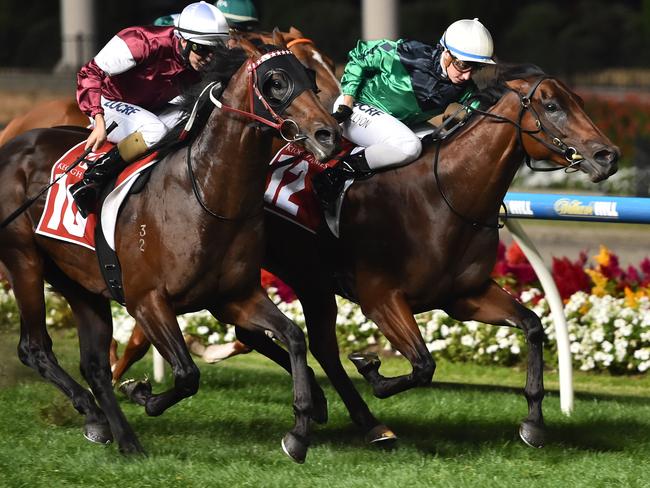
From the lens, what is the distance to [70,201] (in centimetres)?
626

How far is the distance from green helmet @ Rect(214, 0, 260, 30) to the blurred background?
9.91 metres

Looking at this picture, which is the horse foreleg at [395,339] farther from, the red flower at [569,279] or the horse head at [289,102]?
the red flower at [569,279]

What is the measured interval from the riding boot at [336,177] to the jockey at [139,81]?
687mm

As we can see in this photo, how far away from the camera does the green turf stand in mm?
5539

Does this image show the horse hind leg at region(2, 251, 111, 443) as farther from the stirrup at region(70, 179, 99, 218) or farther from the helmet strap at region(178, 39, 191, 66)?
the helmet strap at region(178, 39, 191, 66)

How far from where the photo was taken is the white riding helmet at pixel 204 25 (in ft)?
19.6

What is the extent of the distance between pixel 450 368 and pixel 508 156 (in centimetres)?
261

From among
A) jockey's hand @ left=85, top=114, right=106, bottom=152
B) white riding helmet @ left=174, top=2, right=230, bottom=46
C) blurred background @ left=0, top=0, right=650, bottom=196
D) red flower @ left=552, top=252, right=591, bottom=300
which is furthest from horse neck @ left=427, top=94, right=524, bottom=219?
blurred background @ left=0, top=0, right=650, bottom=196

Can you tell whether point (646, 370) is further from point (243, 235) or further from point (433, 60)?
point (243, 235)

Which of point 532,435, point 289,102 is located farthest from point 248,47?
point 532,435

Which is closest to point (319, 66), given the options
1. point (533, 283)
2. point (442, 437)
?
point (442, 437)

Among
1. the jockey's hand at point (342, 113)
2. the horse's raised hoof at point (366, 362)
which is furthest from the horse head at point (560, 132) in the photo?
the horse's raised hoof at point (366, 362)

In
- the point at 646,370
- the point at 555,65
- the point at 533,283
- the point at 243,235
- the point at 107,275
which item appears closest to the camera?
the point at 243,235

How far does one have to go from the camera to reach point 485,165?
615cm
